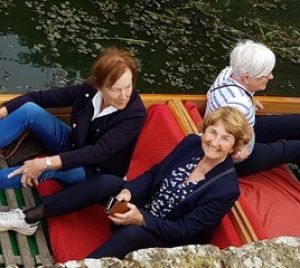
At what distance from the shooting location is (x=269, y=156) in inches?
136

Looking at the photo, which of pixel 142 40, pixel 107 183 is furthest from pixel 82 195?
pixel 142 40

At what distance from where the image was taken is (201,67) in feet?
19.2

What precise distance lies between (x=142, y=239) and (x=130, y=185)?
0.31 metres

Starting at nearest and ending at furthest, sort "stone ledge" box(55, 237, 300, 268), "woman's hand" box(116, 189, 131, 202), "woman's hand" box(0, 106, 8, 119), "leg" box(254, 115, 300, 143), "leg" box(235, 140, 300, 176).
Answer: "stone ledge" box(55, 237, 300, 268) < "woman's hand" box(116, 189, 131, 202) < "woman's hand" box(0, 106, 8, 119) < "leg" box(235, 140, 300, 176) < "leg" box(254, 115, 300, 143)

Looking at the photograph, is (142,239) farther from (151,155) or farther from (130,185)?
(151,155)

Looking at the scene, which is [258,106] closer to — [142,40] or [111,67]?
[111,67]

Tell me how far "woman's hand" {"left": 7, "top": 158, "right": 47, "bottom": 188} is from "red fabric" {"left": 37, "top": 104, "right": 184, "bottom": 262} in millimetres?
251

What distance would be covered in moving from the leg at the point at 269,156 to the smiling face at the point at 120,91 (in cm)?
87

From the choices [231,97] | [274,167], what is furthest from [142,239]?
[274,167]

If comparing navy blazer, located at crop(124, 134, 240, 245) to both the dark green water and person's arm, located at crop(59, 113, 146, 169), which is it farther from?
the dark green water

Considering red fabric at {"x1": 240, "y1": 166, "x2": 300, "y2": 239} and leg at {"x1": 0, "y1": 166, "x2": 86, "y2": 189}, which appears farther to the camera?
red fabric at {"x1": 240, "y1": 166, "x2": 300, "y2": 239}

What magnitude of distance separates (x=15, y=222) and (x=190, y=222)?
2.57ft

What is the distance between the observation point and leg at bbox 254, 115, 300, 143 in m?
3.62

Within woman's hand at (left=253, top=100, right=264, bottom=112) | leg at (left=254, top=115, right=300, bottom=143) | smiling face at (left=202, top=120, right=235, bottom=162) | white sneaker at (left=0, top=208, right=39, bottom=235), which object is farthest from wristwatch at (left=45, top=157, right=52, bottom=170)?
woman's hand at (left=253, top=100, right=264, bottom=112)
